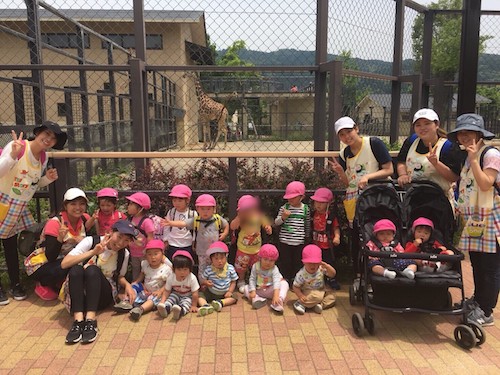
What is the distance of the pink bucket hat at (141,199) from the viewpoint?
410cm

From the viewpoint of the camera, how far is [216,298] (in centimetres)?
403

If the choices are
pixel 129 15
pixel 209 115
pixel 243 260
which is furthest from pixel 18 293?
pixel 129 15

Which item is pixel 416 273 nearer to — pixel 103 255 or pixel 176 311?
pixel 176 311

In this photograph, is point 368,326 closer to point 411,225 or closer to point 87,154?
point 411,225

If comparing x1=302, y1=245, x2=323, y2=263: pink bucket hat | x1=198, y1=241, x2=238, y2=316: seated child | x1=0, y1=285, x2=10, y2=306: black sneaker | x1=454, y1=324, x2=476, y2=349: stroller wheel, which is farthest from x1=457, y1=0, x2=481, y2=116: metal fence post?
x1=0, y1=285, x2=10, y2=306: black sneaker

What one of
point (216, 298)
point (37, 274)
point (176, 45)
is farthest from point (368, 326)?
point (176, 45)

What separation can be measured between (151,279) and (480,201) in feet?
9.11

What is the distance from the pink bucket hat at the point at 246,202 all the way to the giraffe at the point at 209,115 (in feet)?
7.96

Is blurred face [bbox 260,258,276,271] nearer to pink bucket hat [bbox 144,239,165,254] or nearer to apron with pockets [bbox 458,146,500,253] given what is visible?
pink bucket hat [bbox 144,239,165,254]

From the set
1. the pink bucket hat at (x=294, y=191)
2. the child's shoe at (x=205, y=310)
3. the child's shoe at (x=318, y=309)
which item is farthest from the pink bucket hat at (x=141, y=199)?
the child's shoe at (x=318, y=309)

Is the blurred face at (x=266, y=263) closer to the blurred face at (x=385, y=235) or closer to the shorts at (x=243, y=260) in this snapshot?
the shorts at (x=243, y=260)

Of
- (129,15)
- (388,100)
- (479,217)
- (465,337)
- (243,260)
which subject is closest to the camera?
(465,337)

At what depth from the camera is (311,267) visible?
388 centimetres

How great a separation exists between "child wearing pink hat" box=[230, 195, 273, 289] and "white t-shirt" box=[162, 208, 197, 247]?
420mm
